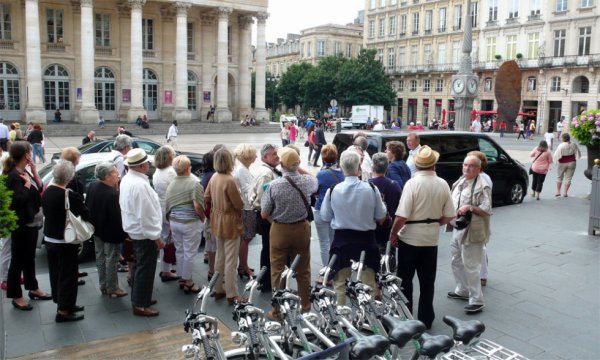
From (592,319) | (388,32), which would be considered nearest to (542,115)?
(388,32)

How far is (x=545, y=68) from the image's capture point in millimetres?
57344

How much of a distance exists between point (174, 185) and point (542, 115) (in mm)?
57755

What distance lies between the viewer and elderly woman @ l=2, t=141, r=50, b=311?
260 inches

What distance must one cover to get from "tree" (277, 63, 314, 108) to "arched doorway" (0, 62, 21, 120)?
39141 mm

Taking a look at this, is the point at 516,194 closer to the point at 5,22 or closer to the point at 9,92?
the point at 9,92

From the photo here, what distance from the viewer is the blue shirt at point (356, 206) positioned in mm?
5914

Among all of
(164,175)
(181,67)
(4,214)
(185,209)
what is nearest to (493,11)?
(181,67)

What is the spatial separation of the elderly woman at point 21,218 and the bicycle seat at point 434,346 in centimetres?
518

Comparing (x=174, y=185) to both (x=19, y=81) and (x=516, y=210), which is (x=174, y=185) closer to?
(x=516, y=210)

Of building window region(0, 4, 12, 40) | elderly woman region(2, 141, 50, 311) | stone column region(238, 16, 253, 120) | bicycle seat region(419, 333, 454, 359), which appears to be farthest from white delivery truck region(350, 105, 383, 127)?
bicycle seat region(419, 333, 454, 359)

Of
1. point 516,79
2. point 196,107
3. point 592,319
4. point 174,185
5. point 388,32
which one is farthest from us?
point 388,32

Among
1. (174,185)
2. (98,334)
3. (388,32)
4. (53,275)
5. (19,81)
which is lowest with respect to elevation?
(98,334)

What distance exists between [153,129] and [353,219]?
38.6 m

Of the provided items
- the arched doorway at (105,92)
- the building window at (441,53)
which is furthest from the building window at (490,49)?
the arched doorway at (105,92)
